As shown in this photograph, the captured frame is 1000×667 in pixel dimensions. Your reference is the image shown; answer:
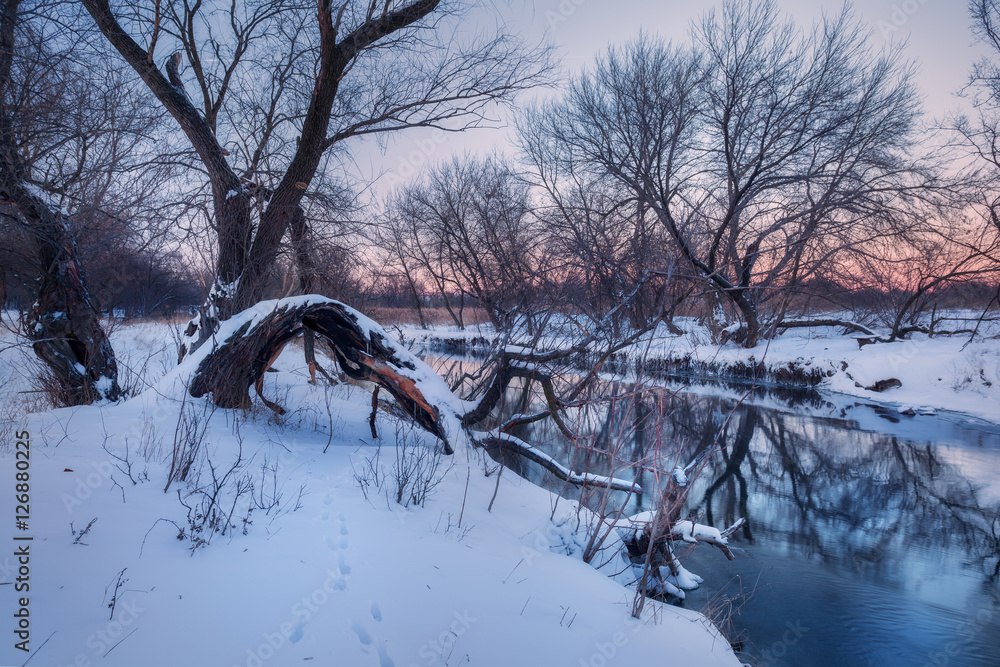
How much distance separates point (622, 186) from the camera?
16.7 meters

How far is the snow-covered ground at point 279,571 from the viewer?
2201 mm

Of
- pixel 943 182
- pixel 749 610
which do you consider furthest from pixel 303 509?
pixel 943 182

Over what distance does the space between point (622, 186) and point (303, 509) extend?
1541 centimetres

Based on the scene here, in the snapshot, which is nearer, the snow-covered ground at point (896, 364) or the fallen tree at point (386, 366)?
the fallen tree at point (386, 366)

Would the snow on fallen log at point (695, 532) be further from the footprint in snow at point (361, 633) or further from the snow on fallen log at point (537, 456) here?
the footprint in snow at point (361, 633)

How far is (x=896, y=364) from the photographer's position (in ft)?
49.0

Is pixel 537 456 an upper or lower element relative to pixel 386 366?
lower

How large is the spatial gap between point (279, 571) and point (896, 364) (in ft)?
58.3

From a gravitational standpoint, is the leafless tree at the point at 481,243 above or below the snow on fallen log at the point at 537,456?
above

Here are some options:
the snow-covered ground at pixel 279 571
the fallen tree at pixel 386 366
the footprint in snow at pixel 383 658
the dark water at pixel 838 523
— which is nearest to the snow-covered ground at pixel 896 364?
the dark water at pixel 838 523

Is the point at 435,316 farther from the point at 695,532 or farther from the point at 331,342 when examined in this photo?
the point at 695,532

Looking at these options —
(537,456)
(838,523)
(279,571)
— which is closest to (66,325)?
(279,571)

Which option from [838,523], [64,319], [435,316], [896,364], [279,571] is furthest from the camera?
[435,316]

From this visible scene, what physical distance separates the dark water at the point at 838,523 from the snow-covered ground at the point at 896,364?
Answer: 4.56ft
